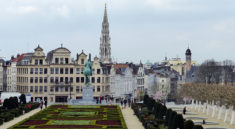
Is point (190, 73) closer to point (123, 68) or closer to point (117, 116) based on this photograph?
point (123, 68)

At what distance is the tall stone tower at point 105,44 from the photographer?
181000mm

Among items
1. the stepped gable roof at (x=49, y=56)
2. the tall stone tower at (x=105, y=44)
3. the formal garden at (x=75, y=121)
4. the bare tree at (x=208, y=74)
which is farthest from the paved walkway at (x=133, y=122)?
the tall stone tower at (x=105, y=44)

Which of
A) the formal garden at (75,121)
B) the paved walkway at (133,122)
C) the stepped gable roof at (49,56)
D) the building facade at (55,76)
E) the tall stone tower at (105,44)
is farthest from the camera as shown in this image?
the tall stone tower at (105,44)

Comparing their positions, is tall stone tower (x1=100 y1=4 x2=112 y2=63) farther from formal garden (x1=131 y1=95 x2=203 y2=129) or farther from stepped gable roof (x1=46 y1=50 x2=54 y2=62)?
formal garden (x1=131 y1=95 x2=203 y2=129)

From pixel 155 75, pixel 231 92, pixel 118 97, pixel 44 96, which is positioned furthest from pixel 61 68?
pixel 231 92

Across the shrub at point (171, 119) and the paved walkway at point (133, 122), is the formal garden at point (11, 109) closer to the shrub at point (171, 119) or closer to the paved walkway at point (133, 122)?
the paved walkway at point (133, 122)

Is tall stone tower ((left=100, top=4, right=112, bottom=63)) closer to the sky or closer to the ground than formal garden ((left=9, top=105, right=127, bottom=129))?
closer to the sky

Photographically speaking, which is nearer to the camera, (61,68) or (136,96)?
(61,68)

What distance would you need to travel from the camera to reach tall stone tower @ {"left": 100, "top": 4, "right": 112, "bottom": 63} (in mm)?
181000

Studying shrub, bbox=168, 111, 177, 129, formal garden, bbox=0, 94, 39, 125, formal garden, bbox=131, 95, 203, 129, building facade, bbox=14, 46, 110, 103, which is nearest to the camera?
formal garden, bbox=131, 95, 203, 129

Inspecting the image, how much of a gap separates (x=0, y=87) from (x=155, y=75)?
49568 millimetres

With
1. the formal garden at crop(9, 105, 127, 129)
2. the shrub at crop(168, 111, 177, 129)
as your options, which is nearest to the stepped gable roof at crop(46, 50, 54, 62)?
the formal garden at crop(9, 105, 127, 129)

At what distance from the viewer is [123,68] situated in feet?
495

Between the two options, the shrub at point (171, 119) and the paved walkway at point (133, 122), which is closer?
the shrub at point (171, 119)
